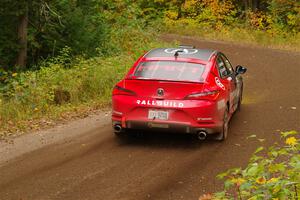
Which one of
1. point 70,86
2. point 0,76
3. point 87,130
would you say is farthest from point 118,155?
point 0,76

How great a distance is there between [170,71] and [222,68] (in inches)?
54.4

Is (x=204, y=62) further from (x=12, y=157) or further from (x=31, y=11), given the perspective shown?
(x=31, y=11)

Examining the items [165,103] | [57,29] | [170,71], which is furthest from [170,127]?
[57,29]

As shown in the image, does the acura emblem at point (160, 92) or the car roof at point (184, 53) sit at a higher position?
the car roof at point (184, 53)

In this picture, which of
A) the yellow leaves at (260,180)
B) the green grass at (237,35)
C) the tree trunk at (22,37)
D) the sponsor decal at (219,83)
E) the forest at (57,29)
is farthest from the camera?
the green grass at (237,35)

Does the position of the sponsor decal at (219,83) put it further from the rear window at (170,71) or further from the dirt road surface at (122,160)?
the dirt road surface at (122,160)

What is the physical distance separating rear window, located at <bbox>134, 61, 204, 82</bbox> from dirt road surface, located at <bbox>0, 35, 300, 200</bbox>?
1177mm

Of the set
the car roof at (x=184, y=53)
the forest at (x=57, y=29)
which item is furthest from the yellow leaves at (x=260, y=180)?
the forest at (x=57, y=29)

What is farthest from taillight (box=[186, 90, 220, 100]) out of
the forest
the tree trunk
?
the tree trunk

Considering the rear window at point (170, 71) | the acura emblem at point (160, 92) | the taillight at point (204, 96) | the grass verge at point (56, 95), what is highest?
the rear window at point (170, 71)

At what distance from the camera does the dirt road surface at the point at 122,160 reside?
22.2 ft

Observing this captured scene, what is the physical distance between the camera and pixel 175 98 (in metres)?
8.49

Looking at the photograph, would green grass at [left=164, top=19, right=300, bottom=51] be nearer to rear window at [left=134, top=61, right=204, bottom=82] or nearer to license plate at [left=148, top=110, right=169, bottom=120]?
rear window at [left=134, top=61, right=204, bottom=82]

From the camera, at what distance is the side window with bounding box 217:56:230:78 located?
9719mm
